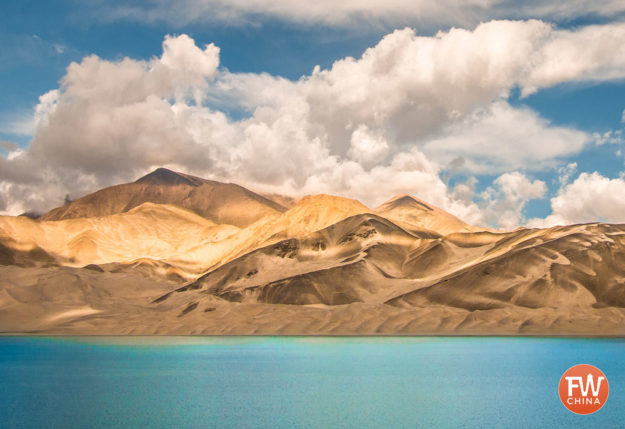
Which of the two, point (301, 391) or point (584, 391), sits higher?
point (301, 391)

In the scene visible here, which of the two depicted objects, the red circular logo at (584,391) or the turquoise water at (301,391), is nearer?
the turquoise water at (301,391)

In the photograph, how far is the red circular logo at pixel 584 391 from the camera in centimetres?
3855

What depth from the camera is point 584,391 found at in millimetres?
42844

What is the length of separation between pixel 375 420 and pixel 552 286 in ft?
445

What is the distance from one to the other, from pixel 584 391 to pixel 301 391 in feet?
58.4

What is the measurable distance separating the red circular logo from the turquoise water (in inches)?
27.3

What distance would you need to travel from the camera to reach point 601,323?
136750mm

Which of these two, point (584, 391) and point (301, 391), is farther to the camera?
point (301, 391)

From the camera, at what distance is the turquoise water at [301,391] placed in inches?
1404

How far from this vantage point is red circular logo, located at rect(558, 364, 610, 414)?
126 feet

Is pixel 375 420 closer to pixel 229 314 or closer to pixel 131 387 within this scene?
pixel 131 387

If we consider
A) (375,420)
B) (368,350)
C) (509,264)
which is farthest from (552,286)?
(375,420)

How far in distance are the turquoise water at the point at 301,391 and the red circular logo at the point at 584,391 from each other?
69cm

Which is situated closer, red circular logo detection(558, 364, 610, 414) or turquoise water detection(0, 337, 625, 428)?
turquoise water detection(0, 337, 625, 428)
